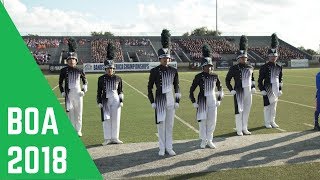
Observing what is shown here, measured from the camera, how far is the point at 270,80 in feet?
36.0

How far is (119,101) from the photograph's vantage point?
9219mm

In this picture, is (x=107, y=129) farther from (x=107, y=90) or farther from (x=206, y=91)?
(x=206, y=91)

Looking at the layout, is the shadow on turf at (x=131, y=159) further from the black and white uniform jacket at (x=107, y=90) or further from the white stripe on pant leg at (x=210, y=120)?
the black and white uniform jacket at (x=107, y=90)

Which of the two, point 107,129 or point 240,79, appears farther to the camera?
point 240,79

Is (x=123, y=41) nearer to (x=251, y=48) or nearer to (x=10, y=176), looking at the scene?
(x=251, y=48)

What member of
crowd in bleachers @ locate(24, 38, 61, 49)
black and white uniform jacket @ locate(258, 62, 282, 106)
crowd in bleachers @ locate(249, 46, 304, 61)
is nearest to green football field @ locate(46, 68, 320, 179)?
black and white uniform jacket @ locate(258, 62, 282, 106)

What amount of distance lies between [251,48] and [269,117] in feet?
165

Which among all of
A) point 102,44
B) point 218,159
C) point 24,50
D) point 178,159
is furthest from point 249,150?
point 102,44

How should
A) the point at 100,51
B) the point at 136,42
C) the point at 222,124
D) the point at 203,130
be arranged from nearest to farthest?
the point at 203,130 < the point at 222,124 < the point at 100,51 < the point at 136,42

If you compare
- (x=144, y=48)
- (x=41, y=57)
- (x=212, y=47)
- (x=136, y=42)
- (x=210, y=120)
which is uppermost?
(x=136, y=42)

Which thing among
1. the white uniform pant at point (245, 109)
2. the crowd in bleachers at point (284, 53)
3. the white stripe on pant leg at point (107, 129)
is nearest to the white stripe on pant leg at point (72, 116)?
the white stripe on pant leg at point (107, 129)

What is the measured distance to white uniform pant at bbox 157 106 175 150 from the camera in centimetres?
802

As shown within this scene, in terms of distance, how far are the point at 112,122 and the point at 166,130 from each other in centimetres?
156

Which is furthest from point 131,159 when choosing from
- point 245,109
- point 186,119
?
point 186,119
